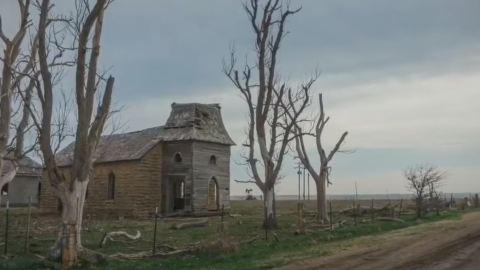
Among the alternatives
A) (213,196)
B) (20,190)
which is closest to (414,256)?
(213,196)

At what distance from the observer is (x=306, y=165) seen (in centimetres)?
2794

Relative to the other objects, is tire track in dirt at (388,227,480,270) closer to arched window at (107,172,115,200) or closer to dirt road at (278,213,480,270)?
dirt road at (278,213,480,270)

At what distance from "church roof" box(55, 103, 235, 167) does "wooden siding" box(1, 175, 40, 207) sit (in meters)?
18.3

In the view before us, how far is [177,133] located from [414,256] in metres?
23.4

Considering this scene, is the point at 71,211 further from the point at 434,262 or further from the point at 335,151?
the point at 335,151

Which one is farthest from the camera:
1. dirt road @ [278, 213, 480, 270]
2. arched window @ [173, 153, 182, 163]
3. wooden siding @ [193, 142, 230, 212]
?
arched window @ [173, 153, 182, 163]

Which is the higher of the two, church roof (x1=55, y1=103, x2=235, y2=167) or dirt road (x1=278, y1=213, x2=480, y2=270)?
church roof (x1=55, y1=103, x2=235, y2=167)

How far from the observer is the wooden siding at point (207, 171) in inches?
1314

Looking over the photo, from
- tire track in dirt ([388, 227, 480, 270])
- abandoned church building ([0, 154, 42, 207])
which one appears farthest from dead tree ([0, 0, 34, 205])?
abandoned church building ([0, 154, 42, 207])

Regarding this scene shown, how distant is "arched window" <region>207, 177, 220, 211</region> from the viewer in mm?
35188

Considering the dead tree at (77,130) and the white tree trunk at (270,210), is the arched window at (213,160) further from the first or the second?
the dead tree at (77,130)

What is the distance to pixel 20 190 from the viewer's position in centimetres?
5097

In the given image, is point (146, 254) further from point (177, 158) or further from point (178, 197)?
point (178, 197)

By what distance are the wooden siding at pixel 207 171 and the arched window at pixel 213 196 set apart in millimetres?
252
